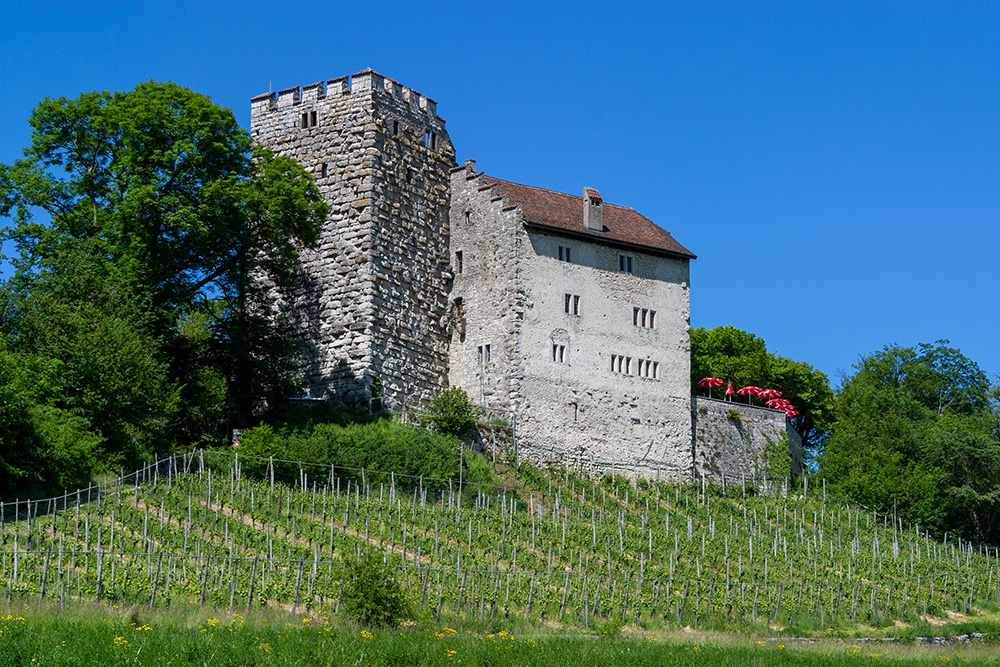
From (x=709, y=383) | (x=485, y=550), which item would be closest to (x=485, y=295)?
(x=485, y=550)

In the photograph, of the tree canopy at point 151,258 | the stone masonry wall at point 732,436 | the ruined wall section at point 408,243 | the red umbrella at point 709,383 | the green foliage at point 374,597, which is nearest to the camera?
the green foliage at point 374,597

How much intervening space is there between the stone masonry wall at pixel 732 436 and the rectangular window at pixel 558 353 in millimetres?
6666

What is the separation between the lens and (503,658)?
76.2 ft

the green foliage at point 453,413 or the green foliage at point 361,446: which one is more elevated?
the green foliage at point 453,413

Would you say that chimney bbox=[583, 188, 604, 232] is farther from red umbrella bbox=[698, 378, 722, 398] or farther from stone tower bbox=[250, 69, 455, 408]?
red umbrella bbox=[698, 378, 722, 398]

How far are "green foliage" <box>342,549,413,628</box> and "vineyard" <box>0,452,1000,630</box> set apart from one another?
1396 mm

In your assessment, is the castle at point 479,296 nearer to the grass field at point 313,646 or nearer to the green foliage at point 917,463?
the green foliage at point 917,463

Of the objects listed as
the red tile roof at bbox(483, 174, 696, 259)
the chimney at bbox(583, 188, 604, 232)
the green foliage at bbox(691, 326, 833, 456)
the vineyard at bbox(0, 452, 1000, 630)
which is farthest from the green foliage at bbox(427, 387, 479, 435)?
the green foliage at bbox(691, 326, 833, 456)

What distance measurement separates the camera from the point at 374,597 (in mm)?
28703

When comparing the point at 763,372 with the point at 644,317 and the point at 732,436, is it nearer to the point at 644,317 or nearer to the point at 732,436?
the point at 732,436

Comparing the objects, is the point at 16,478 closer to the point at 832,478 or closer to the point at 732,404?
the point at 732,404

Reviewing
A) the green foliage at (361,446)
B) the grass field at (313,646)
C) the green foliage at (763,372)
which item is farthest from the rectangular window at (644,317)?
the grass field at (313,646)

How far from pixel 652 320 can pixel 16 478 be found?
2577 cm

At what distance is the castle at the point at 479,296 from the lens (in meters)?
48.8
